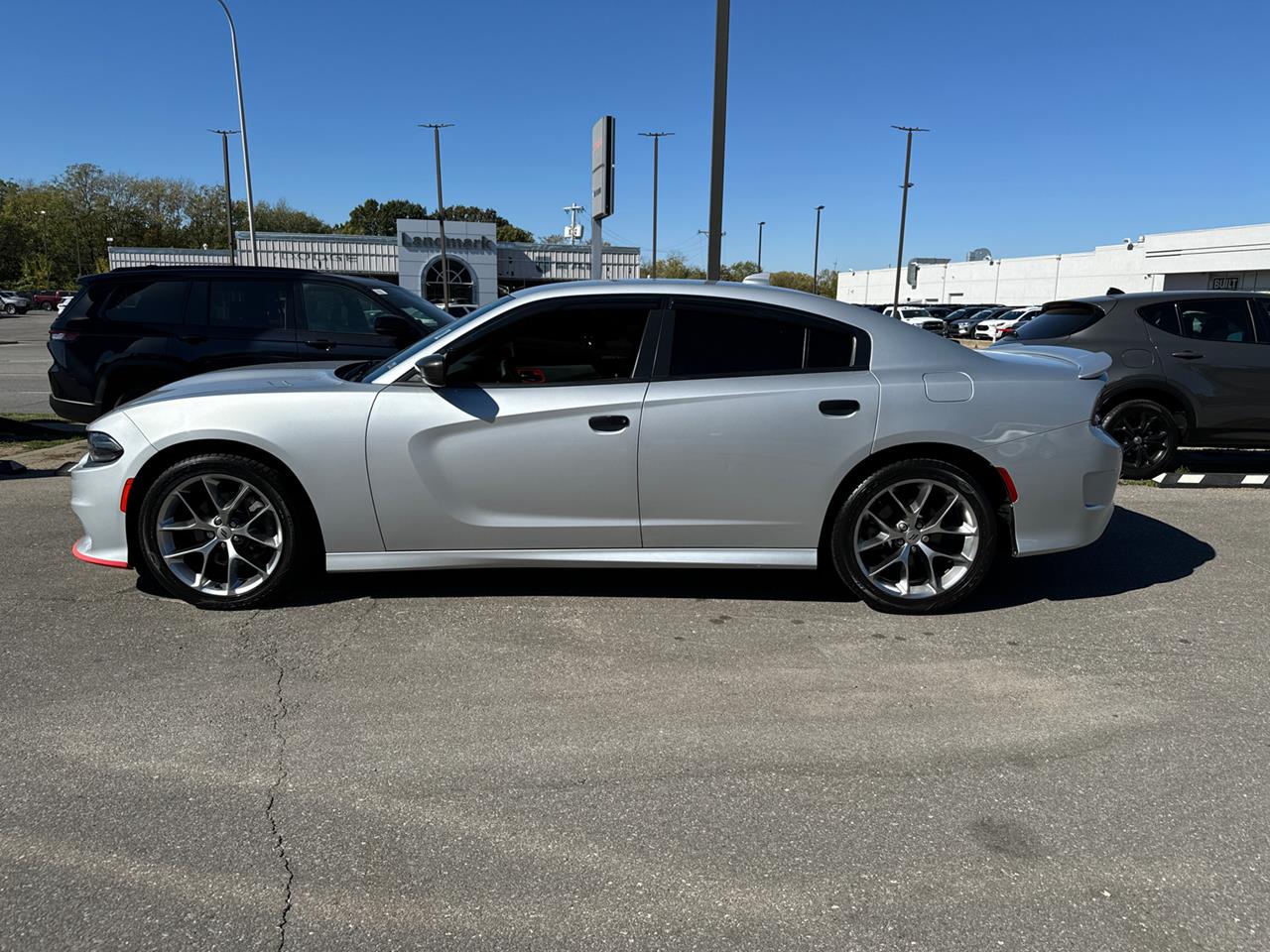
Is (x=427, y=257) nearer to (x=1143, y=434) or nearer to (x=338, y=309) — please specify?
(x=338, y=309)

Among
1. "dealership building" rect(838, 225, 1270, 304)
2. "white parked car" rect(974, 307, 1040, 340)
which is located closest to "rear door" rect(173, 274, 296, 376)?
"white parked car" rect(974, 307, 1040, 340)

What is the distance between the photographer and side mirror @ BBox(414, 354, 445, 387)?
419 cm

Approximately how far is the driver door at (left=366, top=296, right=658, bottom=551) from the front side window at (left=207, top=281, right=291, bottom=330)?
4.25 m

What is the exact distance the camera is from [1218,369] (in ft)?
25.1

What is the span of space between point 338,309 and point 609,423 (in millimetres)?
4713

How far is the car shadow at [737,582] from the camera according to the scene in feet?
15.6

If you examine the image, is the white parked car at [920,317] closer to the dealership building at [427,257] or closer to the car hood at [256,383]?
the dealership building at [427,257]

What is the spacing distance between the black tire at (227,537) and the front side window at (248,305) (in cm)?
394

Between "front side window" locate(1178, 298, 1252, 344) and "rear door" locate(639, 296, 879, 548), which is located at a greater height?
"front side window" locate(1178, 298, 1252, 344)

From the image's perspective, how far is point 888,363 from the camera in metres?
4.44

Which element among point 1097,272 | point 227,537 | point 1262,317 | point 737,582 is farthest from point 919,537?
point 1097,272

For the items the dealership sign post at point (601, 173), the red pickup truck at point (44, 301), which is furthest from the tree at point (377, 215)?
the dealership sign post at point (601, 173)

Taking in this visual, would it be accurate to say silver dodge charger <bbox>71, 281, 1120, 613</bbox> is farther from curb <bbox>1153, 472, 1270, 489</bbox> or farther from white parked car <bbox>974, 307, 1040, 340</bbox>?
white parked car <bbox>974, 307, 1040, 340</bbox>

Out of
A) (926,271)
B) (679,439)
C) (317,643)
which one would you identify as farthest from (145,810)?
(926,271)
